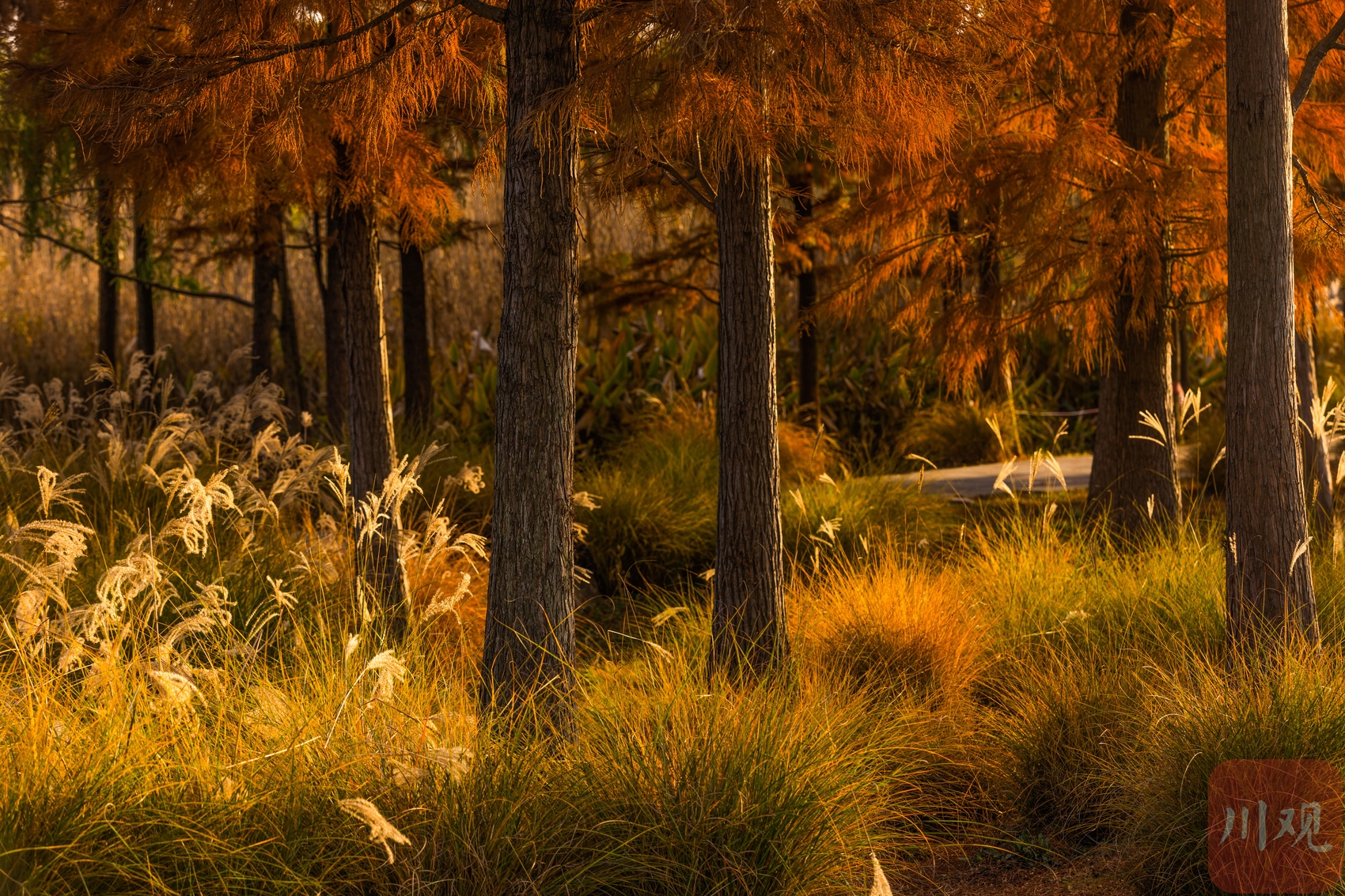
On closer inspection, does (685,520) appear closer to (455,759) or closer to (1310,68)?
(1310,68)

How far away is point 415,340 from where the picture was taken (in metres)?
10.7

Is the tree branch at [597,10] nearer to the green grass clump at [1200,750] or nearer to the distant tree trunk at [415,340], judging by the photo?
the green grass clump at [1200,750]

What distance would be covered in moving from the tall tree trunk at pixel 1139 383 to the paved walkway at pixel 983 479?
1.49 meters

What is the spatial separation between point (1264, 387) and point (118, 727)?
4.44m

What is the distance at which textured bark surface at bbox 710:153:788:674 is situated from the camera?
5.30 meters

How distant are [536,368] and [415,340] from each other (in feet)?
21.5

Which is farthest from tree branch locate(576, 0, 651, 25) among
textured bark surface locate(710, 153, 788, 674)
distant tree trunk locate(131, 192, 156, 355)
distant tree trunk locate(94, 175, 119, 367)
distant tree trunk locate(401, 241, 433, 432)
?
distant tree trunk locate(131, 192, 156, 355)

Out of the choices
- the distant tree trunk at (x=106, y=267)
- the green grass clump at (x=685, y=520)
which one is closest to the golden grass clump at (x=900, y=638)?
the green grass clump at (x=685, y=520)

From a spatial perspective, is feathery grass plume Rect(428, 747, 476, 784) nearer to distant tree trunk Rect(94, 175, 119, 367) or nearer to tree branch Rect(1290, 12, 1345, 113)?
tree branch Rect(1290, 12, 1345, 113)

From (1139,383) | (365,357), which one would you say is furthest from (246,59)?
(1139,383)

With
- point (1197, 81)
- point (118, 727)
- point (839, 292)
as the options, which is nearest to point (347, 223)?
point (839, 292)

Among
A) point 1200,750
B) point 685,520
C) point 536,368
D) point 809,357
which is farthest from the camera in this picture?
point 809,357

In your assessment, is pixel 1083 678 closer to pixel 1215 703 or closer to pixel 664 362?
pixel 1215 703

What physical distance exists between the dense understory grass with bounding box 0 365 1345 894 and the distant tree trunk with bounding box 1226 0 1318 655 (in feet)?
1.17
